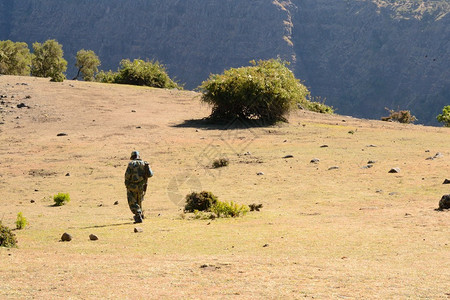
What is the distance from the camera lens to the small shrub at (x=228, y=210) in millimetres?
14469

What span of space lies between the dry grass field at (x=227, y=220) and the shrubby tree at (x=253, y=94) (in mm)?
1328

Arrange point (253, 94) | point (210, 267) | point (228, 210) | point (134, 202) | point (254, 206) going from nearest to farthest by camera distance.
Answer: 1. point (210, 267)
2. point (134, 202)
3. point (228, 210)
4. point (254, 206)
5. point (253, 94)

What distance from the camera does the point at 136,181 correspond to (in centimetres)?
1387

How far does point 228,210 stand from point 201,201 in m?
1.18

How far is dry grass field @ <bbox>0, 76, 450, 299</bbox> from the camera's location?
27.0 ft

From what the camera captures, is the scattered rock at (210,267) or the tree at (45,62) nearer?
the scattered rock at (210,267)

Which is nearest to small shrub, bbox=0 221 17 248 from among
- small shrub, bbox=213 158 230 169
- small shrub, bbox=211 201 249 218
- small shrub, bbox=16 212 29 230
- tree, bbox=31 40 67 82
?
small shrub, bbox=16 212 29 230

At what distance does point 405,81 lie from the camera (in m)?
181

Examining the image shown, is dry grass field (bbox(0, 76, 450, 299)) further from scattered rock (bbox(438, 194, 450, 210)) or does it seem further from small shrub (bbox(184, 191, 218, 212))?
small shrub (bbox(184, 191, 218, 212))

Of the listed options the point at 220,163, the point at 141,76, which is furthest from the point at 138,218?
the point at 141,76

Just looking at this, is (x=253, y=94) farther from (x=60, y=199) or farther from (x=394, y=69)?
(x=394, y=69)

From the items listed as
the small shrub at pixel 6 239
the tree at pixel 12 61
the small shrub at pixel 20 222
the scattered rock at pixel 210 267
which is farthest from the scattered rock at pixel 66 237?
the tree at pixel 12 61

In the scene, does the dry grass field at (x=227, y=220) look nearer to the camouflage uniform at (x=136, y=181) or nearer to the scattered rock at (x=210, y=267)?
the scattered rock at (x=210, y=267)

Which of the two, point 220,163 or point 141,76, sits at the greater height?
point 141,76
